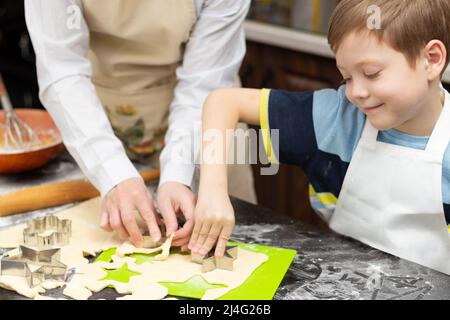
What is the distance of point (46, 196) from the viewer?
4.44 feet

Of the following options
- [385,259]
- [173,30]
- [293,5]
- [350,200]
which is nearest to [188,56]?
[173,30]

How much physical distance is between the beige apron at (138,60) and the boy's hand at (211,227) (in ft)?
1.41

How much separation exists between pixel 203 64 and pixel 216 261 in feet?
1.59

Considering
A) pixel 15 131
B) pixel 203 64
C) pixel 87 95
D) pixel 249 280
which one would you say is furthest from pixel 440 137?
pixel 15 131

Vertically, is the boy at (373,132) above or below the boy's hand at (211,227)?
above

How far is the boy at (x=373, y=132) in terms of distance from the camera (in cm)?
106

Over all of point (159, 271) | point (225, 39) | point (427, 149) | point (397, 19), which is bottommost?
point (159, 271)

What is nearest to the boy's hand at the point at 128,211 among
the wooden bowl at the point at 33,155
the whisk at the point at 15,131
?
the wooden bowl at the point at 33,155

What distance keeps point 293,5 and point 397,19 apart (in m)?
1.39

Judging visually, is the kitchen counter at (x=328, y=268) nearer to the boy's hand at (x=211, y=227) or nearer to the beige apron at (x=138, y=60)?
the boy's hand at (x=211, y=227)

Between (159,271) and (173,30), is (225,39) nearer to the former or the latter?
(173,30)

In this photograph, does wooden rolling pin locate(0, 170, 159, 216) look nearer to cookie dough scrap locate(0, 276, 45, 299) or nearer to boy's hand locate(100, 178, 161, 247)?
boy's hand locate(100, 178, 161, 247)
